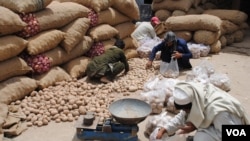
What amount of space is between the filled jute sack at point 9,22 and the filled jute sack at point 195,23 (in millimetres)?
3928

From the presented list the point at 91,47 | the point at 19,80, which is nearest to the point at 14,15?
the point at 19,80

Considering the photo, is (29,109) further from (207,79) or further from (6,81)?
(207,79)

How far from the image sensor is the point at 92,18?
607 cm

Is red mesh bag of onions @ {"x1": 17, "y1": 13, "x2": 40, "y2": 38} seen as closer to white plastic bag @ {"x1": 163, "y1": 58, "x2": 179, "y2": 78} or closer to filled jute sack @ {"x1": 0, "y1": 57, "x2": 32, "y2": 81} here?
filled jute sack @ {"x1": 0, "y1": 57, "x2": 32, "y2": 81}

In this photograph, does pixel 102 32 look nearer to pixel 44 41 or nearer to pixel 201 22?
pixel 44 41

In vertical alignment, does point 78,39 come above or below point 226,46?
above

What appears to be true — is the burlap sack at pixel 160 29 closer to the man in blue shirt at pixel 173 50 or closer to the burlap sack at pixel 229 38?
the burlap sack at pixel 229 38

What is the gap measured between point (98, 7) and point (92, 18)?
0.77 ft

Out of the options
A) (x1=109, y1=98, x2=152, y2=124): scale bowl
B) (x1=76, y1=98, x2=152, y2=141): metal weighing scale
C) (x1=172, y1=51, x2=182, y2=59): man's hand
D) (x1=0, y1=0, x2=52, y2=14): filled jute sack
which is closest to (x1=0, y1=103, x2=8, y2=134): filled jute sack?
(x1=76, y1=98, x2=152, y2=141): metal weighing scale

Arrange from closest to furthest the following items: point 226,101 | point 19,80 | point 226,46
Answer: point 226,101
point 19,80
point 226,46

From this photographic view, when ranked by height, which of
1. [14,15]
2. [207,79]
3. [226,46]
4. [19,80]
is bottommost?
[226,46]

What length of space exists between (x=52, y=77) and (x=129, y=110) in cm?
191

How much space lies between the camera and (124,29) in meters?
6.87

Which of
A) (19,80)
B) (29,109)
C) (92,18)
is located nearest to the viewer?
(29,109)
